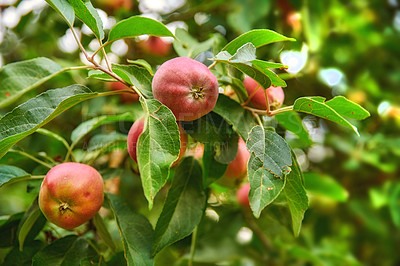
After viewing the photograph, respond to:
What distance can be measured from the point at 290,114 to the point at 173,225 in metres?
0.42

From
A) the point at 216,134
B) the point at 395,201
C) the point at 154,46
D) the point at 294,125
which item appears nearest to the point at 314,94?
the point at 395,201

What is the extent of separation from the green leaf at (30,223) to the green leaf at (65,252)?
0.06 m

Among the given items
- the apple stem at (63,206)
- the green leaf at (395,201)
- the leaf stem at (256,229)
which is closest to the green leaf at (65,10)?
the apple stem at (63,206)

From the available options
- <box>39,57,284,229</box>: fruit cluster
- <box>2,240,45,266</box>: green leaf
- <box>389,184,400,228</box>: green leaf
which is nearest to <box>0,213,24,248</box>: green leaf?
<box>2,240,45,266</box>: green leaf

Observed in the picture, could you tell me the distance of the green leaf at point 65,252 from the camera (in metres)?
0.92

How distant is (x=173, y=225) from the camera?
86cm

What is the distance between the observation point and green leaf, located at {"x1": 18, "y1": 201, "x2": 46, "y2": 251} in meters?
0.92

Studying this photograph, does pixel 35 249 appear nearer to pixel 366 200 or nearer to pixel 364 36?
pixel 366 200

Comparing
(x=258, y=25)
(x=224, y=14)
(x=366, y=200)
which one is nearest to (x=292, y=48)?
(x=258, y=25)

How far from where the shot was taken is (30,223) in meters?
0.94

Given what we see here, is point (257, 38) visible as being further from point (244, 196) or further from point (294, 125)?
point (244, 196)

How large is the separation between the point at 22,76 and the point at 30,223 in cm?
36

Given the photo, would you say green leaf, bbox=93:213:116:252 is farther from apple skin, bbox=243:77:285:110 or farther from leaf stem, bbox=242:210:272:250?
leaf stem, bbox=242:210:272:250

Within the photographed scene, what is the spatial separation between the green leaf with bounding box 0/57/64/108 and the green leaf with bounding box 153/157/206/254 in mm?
374
